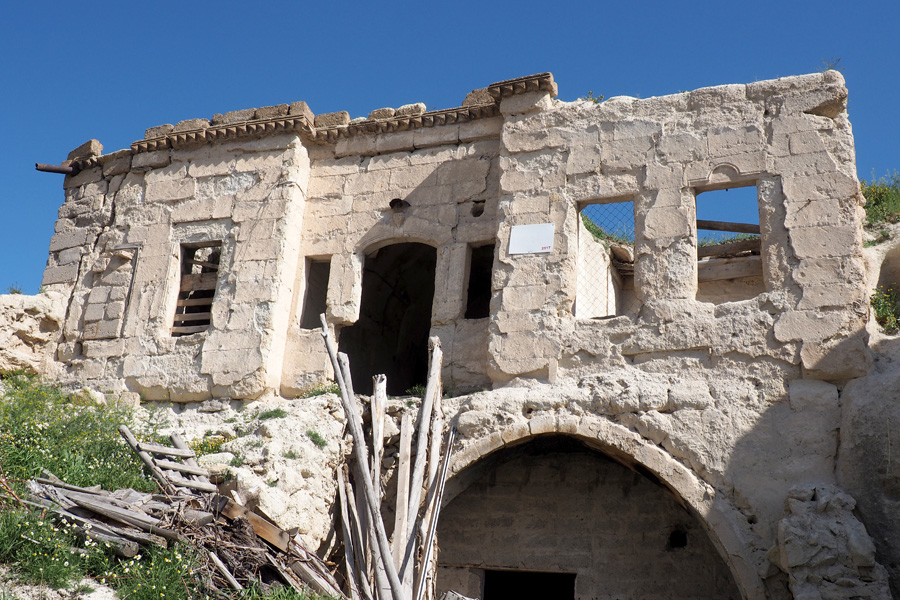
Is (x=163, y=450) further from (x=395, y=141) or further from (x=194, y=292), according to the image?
(x=395, y=141)

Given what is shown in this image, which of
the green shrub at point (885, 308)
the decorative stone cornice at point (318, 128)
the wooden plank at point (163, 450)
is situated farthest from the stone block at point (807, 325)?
the wooden plank at point (163, 450)

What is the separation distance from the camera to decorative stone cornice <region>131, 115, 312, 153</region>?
10906mm

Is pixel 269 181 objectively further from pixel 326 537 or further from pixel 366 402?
pixel 326 537

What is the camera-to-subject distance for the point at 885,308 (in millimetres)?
9922

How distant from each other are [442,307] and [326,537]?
291 cm

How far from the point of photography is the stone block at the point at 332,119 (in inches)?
436

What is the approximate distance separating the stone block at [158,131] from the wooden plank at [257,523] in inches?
244

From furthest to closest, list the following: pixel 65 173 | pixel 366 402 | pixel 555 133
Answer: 1. pixel 65 173
2. pixel 555 133
3. pixel 366 402

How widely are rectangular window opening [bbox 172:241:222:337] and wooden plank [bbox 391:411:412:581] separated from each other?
125 inches

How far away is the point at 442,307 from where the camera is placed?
980 centimetres

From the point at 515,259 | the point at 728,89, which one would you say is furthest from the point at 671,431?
the point at 728,89

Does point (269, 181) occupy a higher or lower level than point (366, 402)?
higher

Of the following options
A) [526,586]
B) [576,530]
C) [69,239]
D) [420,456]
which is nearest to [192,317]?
[69,239]

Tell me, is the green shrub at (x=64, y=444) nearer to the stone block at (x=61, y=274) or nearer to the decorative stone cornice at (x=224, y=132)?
the stone block at (x=61, y=274)
